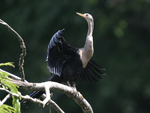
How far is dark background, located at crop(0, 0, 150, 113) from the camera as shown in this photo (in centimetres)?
788

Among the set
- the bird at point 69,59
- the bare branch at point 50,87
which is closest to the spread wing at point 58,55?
the bird at point 69,59

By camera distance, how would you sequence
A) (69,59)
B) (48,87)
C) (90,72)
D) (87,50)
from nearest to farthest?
(48,87) < (87,50) < (69,59) < (90,72)

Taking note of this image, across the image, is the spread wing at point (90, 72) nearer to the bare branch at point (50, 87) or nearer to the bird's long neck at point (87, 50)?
the bird's long neck at point (87, 50)

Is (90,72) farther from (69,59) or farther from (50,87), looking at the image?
(50,87)

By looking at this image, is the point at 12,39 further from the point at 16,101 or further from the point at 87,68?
the point at 16,101

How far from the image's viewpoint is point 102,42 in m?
8.34

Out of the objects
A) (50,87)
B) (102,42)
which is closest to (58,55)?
(50,87)

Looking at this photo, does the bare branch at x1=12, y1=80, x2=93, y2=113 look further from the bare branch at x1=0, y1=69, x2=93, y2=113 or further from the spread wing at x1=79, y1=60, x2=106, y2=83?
the spread wing at x1=79, y1=60, x2=106, y2=83

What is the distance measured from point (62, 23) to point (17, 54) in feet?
4.57

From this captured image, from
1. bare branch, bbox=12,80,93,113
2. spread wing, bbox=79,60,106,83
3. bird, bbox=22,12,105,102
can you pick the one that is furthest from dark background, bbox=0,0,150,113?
bare branch, bbox=12,80,93,113

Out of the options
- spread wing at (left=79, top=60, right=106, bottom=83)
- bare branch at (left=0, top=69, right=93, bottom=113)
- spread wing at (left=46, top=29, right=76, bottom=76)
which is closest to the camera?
bare branch at (left=0, top=69, right=93, bottom=113)

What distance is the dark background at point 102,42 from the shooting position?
788 centimetres

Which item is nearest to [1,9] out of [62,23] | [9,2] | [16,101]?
[9,2]

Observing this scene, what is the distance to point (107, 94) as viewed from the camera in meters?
7.71
